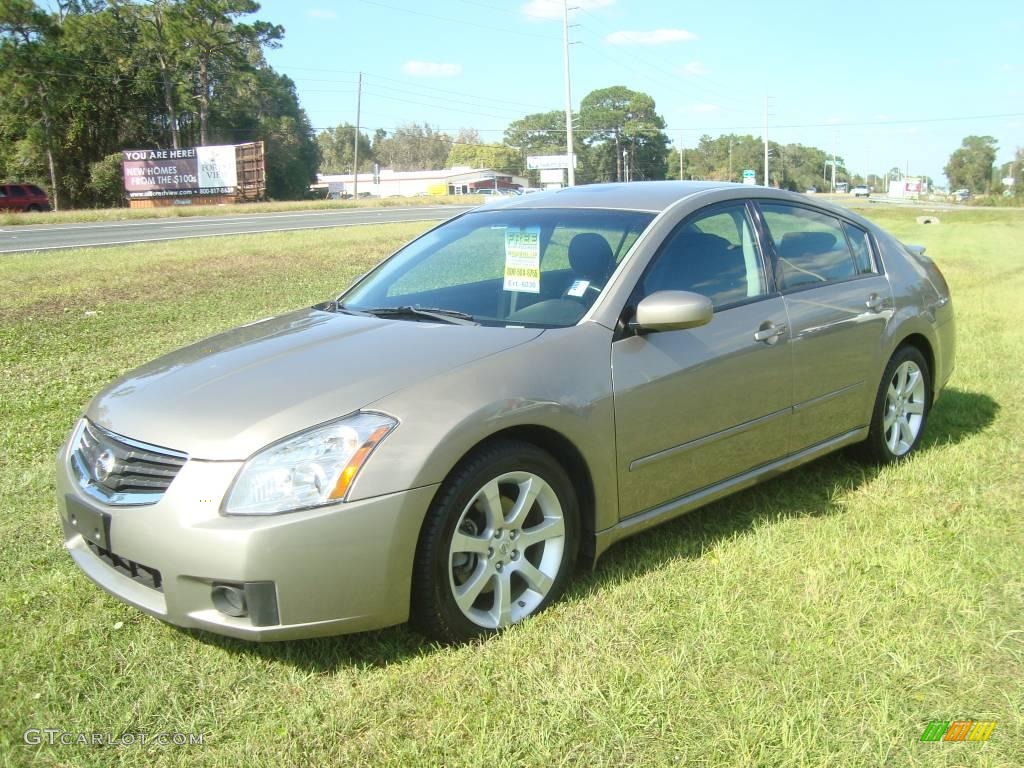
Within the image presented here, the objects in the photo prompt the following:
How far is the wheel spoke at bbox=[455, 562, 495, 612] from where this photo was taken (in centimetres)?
295

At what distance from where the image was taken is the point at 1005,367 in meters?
7.42

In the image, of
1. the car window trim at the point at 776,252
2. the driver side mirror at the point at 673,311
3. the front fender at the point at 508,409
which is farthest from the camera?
the car window trim at the point at 776,252

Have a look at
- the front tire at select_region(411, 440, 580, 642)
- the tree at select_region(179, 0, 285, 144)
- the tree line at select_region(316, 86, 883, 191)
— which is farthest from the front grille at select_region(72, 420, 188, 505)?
the tree line at select_region(316, 86, 883, 191)

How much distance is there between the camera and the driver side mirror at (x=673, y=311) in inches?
132

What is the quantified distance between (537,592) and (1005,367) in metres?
5.91

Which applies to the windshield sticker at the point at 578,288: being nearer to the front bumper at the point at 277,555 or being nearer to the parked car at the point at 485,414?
the parked car at the point at 485,414

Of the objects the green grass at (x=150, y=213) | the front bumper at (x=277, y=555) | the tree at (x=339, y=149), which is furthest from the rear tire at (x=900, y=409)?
the tree at (x=339, y=149)

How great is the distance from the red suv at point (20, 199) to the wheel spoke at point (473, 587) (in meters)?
40.6

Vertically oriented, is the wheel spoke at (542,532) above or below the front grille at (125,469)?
below

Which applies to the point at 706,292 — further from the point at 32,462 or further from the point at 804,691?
the point at 32,462

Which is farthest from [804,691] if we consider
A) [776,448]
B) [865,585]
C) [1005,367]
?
[1005,367]

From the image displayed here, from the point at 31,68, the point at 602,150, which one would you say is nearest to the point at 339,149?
the point at 602,150

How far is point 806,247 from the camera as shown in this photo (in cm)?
446

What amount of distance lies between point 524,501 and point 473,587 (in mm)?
340
